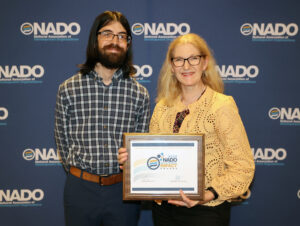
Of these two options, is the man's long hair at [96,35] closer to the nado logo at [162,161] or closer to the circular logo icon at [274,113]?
the nado logo at [162,161]

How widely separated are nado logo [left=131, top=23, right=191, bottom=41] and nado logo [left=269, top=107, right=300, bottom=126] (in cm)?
133

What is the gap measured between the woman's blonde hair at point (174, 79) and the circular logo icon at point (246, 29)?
1188 millimetres

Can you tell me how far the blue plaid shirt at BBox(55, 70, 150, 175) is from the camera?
6.62ft

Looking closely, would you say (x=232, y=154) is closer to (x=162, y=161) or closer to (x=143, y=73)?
(x=162, y=161)

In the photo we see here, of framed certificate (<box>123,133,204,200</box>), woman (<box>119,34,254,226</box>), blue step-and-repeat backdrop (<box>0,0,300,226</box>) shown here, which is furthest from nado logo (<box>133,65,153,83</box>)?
framed certificate (<box>123,133,204,200</box>)

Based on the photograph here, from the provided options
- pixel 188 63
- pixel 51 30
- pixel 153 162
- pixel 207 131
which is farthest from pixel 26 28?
pixel 207 131

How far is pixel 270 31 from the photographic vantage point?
2.92 m

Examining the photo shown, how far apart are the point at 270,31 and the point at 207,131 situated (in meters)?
1.83

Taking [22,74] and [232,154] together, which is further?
[22,74]

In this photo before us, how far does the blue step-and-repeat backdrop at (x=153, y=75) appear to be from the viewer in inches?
113

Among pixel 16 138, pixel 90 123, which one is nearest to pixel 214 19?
pixel 90 123

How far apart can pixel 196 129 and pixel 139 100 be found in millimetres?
616

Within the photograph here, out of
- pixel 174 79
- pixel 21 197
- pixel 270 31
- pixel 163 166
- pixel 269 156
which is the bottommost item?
pixel 21 197

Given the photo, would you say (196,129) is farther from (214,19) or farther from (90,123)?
(214,19)
